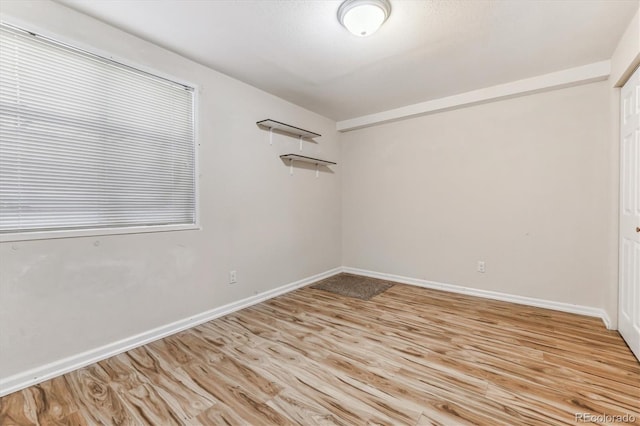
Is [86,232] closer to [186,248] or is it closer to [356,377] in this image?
[186,248]

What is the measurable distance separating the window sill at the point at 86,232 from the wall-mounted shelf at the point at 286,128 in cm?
142

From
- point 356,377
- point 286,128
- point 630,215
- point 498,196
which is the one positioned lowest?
point 356,377

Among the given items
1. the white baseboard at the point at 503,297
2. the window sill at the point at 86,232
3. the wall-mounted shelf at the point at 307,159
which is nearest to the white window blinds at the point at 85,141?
the window sill at the point at 86,232

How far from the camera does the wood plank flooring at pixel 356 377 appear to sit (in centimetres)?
150

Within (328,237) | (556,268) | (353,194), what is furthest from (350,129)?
(556,268)

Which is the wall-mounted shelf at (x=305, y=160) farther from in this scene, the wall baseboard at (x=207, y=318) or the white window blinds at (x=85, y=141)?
the wall baseboard at (x=207, y=318)

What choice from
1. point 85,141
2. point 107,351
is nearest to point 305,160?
point 85,141

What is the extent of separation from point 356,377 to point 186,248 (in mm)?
1829

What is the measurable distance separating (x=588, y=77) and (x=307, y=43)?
268 centimetres

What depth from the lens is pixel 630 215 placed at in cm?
222

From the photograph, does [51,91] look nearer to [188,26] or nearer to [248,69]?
[188,26]

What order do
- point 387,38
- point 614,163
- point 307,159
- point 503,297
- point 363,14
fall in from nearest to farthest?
point 363,14
point 387,38
point 614,163
point 503,297
point 307,159

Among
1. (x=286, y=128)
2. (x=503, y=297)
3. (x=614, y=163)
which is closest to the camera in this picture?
(x=614, y=163)

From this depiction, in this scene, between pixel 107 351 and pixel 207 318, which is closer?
pixel 107 351
